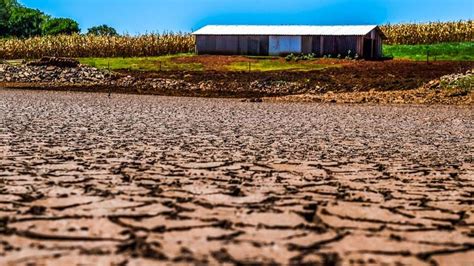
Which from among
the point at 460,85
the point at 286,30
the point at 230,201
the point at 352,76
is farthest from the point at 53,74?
the point at 230,201

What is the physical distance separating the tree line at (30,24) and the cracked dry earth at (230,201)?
9668cm

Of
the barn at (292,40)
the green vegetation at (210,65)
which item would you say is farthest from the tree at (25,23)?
the green vegetation at (210,65)

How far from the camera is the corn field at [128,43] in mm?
67312

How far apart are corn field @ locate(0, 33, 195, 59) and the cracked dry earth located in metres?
58.3

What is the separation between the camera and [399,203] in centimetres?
514

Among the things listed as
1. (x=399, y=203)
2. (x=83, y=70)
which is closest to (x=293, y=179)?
(x=399, y=203)

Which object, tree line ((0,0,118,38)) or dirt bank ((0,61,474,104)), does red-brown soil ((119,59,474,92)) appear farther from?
tree line ((0,0,118,38))

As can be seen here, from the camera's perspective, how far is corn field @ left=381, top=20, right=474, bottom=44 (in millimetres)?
71312

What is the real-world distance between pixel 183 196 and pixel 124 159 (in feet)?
8.25

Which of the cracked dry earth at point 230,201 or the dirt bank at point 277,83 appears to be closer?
the cracked dry earth at point 230,201

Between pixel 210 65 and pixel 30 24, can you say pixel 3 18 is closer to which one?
pixel 30 24

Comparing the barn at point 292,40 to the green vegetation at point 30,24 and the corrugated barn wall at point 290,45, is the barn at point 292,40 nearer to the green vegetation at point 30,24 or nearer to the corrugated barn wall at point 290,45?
the corrugated barn wall at point 290,45

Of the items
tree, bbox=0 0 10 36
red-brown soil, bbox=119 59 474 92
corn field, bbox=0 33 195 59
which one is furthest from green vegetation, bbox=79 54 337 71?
tree, bbox=0 0 10 36

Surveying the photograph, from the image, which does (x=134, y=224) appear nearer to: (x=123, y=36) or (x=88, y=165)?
(x=88, y=165)
